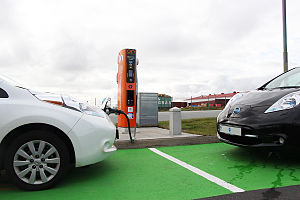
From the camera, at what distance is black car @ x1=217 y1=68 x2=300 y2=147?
3301mm

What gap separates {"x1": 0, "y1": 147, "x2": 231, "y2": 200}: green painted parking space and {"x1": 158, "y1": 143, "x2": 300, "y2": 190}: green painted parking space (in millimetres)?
388

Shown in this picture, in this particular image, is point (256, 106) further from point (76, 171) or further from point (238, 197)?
point (76, 171)

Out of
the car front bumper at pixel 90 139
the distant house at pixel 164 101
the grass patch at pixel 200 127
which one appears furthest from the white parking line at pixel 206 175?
the distant house at pixel 164 101

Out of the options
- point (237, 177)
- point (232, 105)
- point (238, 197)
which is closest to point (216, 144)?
point (232, 105)

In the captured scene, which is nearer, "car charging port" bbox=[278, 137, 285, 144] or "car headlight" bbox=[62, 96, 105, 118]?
"car headlight" bbox=[62, 96, 105, 118]

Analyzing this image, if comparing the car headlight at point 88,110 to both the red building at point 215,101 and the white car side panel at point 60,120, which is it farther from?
the red building at point 215,101

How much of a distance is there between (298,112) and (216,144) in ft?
7.65

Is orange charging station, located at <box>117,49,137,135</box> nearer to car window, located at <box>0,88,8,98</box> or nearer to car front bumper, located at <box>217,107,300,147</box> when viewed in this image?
car front bumper, located at <box>217,107,300,147</box>

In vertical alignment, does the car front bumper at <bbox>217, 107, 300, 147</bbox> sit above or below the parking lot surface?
above

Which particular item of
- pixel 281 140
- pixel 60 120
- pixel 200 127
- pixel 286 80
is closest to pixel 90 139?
pixel 60 120

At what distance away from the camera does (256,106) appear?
3.61 m

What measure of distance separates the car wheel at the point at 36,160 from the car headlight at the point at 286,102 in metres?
2.84

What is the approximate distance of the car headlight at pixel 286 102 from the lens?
11.0ft

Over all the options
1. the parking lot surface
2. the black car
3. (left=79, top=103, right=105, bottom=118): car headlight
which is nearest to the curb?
the parking lot surface
